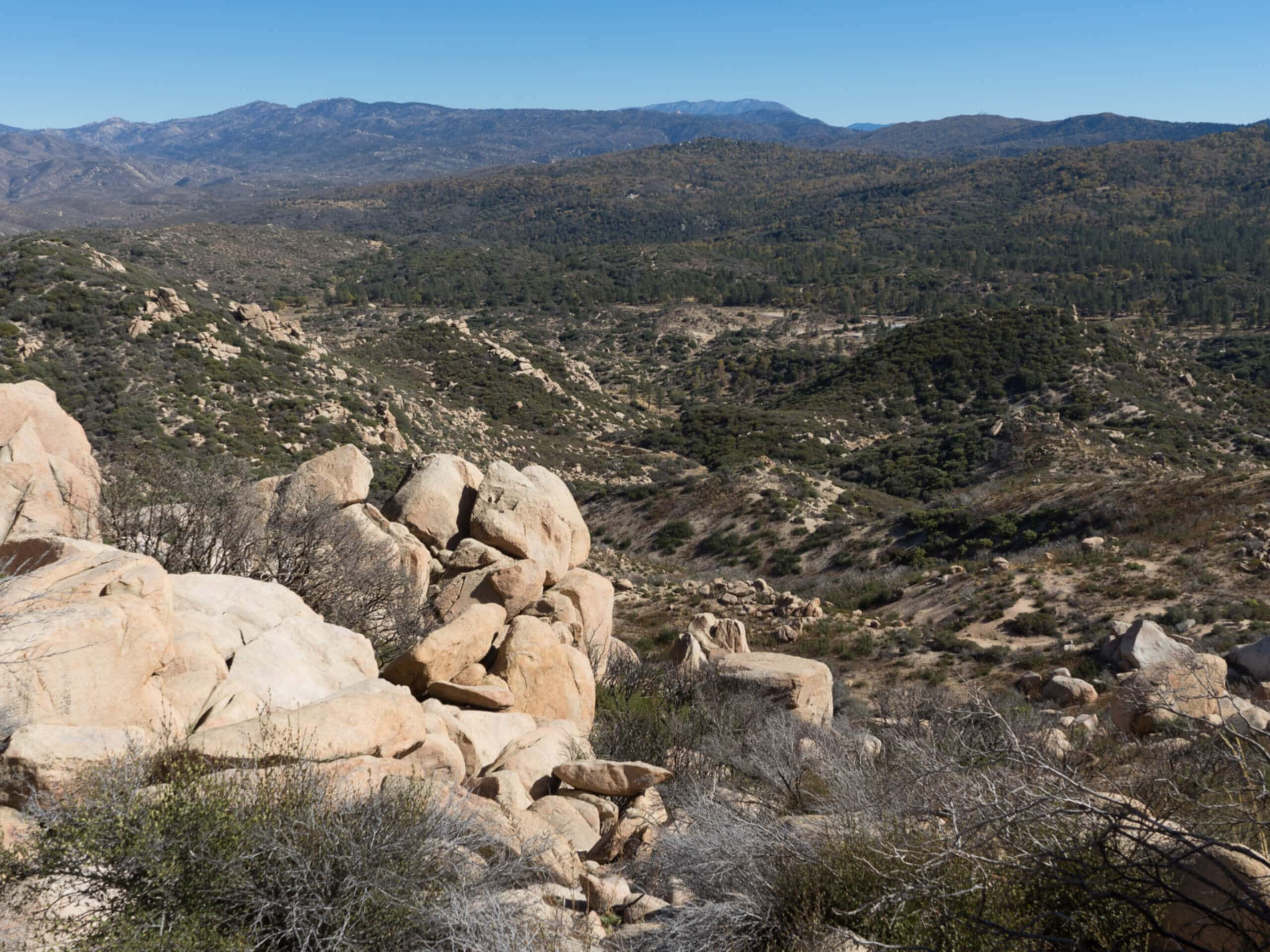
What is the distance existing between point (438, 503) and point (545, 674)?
4.46m

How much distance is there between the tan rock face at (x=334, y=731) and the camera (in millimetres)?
5070

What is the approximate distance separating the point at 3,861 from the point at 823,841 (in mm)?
4308

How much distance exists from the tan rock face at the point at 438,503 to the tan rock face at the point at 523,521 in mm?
330

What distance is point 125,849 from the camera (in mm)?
3809

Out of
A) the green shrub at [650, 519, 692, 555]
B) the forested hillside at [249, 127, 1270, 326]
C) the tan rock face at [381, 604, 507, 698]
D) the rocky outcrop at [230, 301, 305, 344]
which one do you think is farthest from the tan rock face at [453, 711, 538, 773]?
the forested hillside at [249, 127, 1270, 326]

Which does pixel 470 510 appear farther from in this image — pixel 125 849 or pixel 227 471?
pixel 125 849

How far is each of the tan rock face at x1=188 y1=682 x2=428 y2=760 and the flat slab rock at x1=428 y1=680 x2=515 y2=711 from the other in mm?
1485

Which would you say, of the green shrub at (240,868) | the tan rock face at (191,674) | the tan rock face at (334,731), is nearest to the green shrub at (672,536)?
the tan rock face at (334,731)

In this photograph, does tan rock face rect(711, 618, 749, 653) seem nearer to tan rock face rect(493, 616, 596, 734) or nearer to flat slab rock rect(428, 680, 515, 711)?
tan rock face rect(493, 616, 596, 734)

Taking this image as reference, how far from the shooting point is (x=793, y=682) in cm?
1079

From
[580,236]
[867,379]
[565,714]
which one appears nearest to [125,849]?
[565,714]

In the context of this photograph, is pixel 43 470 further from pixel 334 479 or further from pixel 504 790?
pixel 504 790

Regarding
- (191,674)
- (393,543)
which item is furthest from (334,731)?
(393,543)

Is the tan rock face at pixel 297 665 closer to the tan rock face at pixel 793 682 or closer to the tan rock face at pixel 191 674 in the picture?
the tan rock face at pixel 191 674
